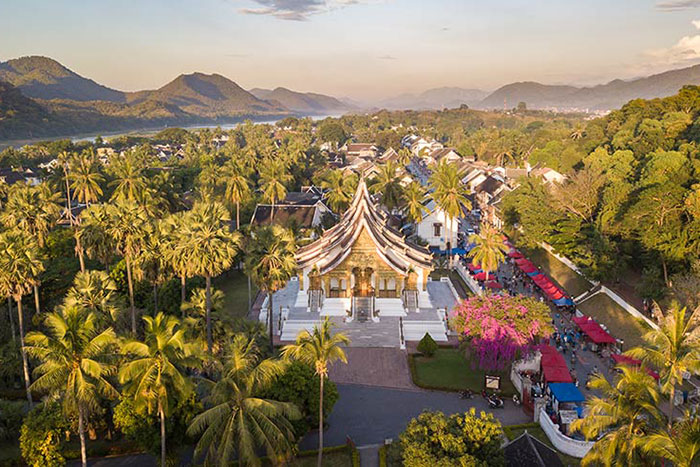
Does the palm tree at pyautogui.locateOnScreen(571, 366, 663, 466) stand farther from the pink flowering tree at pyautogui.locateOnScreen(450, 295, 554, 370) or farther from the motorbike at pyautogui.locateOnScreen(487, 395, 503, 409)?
the pink flowering tree at pyautogui.locateOnScreen(450, 295, 554, 370)

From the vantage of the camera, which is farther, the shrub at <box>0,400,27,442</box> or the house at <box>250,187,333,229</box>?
the house at <box>250,187,333,229</box>

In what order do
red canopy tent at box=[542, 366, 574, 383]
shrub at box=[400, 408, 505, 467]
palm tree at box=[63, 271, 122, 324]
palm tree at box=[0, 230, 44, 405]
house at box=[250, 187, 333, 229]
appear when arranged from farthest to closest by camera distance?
1. house at box=[250, 187, 333, 229]
2. red canopy tent at box=[542, 366, 574, 383]
3. palm tree at box=[63, 271, 122, 324]
4. palm tree at box=[0, 230, 44, 405]
5. shrub at box=[400, 408, 505, 467]

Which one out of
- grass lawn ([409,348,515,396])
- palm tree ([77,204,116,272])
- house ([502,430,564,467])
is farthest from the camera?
palm tree ([77,204,116,272])

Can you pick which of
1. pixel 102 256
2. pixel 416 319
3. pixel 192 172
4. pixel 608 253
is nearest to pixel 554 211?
pixel 608 253

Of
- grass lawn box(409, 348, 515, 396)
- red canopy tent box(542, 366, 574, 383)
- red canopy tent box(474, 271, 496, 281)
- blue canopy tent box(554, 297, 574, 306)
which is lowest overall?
grass lawn box(409, 348, 515, 396)

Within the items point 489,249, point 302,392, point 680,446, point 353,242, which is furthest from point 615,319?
point 302,392

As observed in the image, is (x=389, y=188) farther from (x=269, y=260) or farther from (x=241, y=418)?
(x=241, y=418)

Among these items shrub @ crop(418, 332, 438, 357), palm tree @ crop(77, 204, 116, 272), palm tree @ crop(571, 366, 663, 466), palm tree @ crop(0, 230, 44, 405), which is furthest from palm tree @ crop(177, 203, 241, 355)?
palm tree @ crop(571, 366, 663, 466)

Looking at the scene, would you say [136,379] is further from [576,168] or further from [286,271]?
[576,168]
